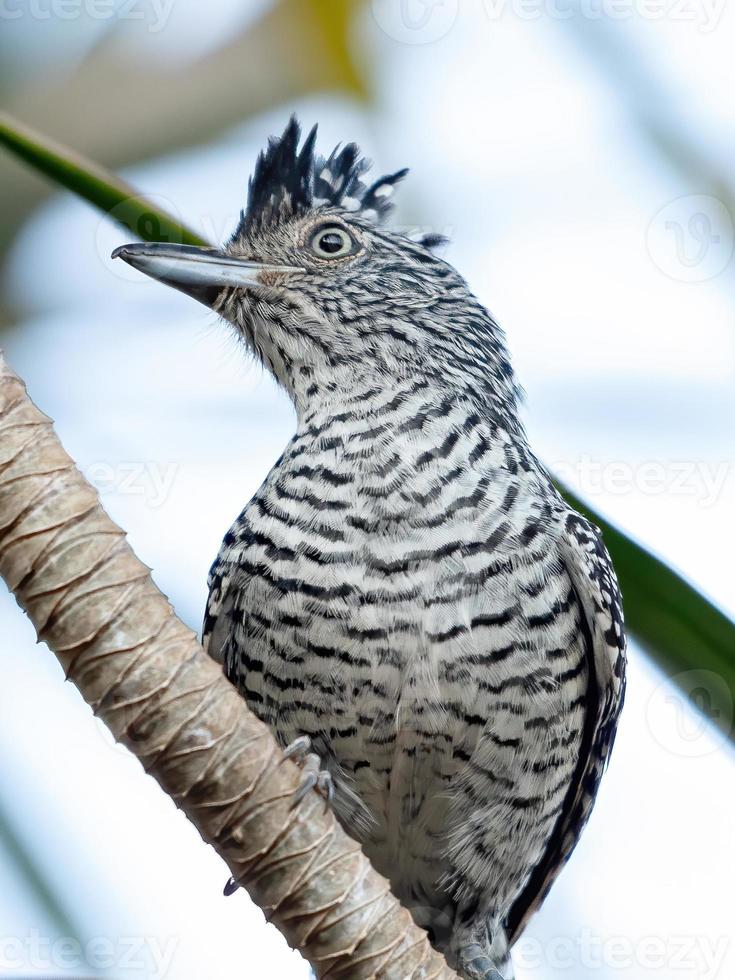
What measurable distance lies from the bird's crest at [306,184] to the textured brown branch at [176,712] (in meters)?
2.28

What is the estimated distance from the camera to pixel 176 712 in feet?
7.22

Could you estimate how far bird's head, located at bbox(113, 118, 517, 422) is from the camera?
13.0ft

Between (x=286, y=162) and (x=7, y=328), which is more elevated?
(x=7, y=328)

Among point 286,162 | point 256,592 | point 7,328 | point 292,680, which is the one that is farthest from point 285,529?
point 7,328

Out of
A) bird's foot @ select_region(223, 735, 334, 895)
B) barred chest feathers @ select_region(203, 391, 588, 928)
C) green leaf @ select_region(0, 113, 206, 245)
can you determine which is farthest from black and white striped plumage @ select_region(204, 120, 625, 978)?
green leaf @ select_region(0, 113, 206, 245)

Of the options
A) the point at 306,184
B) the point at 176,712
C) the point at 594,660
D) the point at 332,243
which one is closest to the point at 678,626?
the point at 594,660

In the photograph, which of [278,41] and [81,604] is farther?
[278,41]

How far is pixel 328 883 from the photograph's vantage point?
7.52 feet

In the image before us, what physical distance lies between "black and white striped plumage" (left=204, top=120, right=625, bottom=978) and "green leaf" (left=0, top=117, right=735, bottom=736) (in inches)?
19.6

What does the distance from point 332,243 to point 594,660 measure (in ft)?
5.54

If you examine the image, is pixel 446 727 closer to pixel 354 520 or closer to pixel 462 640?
pixel 462 640

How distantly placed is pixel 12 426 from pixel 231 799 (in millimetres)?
780

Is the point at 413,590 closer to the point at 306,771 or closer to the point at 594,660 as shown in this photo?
the point at 594,660

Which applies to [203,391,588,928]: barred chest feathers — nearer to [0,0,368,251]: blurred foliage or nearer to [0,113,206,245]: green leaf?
[0,113,206,245]: green leaf
